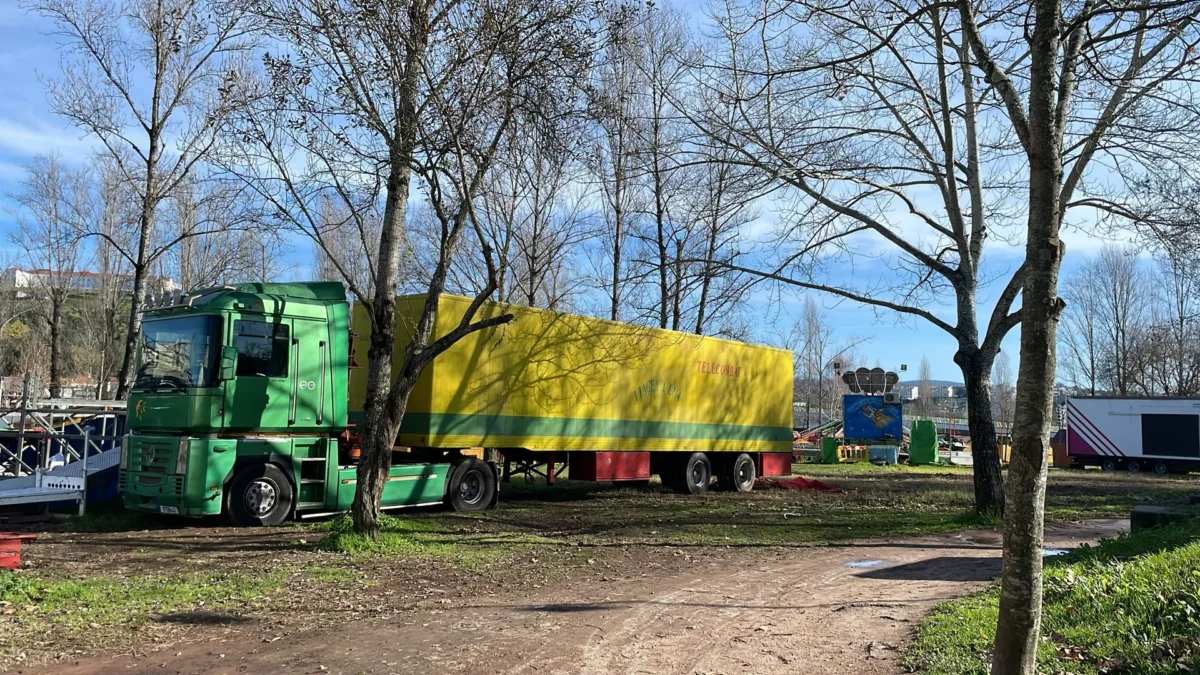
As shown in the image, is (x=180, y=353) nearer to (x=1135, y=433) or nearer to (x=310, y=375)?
(x=310, y=375)

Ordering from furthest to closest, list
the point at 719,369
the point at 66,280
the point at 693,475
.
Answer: the point at 66,280
the point at 719,369
the point at 693,475

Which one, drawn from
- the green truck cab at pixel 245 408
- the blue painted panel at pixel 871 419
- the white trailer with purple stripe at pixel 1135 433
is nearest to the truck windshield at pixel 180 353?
the green truck cab at pixel 245 408

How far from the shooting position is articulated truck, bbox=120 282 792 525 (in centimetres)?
1243

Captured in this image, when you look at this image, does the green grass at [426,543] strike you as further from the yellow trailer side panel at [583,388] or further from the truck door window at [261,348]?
the truck door window at [261,348]

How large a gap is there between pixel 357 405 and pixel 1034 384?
12.4 meters

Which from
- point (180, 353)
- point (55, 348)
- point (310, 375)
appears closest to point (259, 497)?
point (310, 375)

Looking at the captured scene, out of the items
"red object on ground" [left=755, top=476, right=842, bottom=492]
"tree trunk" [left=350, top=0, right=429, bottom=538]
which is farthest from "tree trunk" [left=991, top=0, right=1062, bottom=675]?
"red object on ground" [left=755, top=476, right=842, bottom=492]

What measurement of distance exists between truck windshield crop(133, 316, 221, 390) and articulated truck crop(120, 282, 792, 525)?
2cm

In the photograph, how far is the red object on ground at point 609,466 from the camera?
1738 centimetres

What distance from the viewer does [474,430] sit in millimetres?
15062

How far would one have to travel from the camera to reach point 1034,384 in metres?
4.55

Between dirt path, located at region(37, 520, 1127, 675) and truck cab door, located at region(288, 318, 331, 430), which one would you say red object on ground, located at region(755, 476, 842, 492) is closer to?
dirt path, located at region(37, 520, 1127, 675)

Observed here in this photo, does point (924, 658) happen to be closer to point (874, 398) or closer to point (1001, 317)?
point (1001, 317)

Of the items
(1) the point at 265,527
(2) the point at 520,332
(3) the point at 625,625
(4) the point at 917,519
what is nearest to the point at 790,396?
(4) the point at 917,519
